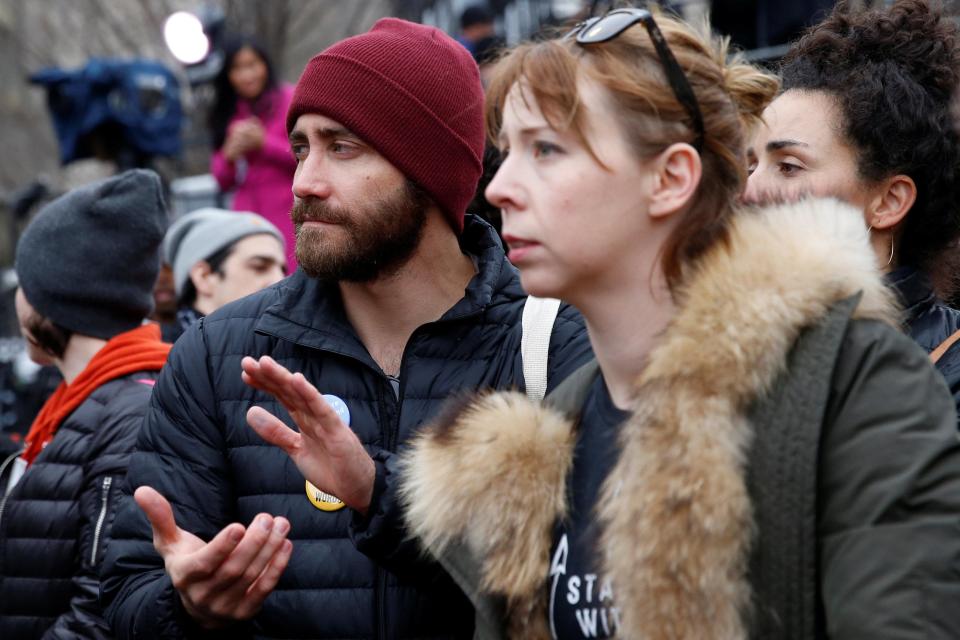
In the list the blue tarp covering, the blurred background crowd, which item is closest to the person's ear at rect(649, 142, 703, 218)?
the blurred background crowd

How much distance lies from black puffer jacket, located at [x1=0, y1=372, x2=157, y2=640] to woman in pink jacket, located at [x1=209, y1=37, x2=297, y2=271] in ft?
9.95

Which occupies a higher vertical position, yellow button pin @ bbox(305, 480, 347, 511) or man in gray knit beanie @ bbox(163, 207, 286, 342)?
yellow button pin @ bbox(305, 480, 347, 511)

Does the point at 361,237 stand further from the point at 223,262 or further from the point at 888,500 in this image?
the point at 223,262

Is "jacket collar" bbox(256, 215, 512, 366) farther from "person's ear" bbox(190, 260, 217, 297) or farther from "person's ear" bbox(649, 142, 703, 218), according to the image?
"person's ear" bbox(190, 260, 217, 297)

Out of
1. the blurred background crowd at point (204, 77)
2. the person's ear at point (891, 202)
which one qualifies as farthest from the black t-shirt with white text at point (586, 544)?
the person's ear at point (891, 202)

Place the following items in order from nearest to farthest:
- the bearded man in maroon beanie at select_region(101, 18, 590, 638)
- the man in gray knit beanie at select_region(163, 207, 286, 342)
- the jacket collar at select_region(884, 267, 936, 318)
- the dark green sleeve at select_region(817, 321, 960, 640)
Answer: the dark green sleeve at select_region(817, 321, 960, 640) < the bearded man in maroon beanie at select_region(101, 18, 590, 638) < the jacket collar at select_region(884, 267, 936, 318) < the man in gray knit beanie at select_region(163, 207, 286, 342)

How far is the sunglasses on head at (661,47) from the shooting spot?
84.3 inches

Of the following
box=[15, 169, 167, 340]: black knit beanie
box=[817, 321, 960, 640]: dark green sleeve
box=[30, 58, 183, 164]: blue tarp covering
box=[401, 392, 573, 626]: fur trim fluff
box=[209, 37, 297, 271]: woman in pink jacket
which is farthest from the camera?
box=[30, 58, 183, 164]: blue tarp covering

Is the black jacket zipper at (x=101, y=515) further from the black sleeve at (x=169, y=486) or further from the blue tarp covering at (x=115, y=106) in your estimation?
the blue tarp covering at (x=115, y=106)

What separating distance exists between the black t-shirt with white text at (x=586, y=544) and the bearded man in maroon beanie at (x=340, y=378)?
414mm

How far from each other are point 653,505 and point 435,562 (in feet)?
2.36

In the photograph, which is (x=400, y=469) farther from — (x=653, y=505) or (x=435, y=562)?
(x=653, y=505)

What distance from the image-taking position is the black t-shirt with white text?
81.4 inches

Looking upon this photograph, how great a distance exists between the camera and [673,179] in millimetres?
2156
